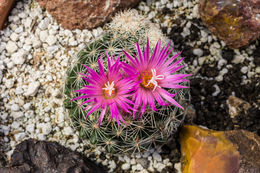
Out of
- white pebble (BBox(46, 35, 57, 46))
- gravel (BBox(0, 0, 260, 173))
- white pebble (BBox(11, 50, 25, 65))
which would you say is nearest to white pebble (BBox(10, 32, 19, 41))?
gravel (BBox(0, 0, 260, 173))

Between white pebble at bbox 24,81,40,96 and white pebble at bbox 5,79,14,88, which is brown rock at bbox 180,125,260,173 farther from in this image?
white pebble at bbox 5,79,14,88

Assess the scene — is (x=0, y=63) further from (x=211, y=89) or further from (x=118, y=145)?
(x=211, y=89)

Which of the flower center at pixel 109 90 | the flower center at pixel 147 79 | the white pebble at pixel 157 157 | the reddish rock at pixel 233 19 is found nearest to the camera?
the flower center at pixel 109 90

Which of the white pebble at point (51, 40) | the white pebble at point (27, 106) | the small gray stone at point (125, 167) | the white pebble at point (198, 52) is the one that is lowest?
the small gray stone at point (125, 167)

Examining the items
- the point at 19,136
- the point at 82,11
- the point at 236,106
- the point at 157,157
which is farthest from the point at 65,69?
the point at 236,106

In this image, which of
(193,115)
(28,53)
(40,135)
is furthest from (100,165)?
(28,53)

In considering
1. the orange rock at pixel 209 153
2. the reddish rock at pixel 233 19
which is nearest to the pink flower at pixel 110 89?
the orange rock at pixel 209 153

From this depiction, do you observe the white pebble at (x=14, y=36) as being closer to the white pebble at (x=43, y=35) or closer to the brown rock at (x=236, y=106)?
the white pebble at (x=43, y=35)
